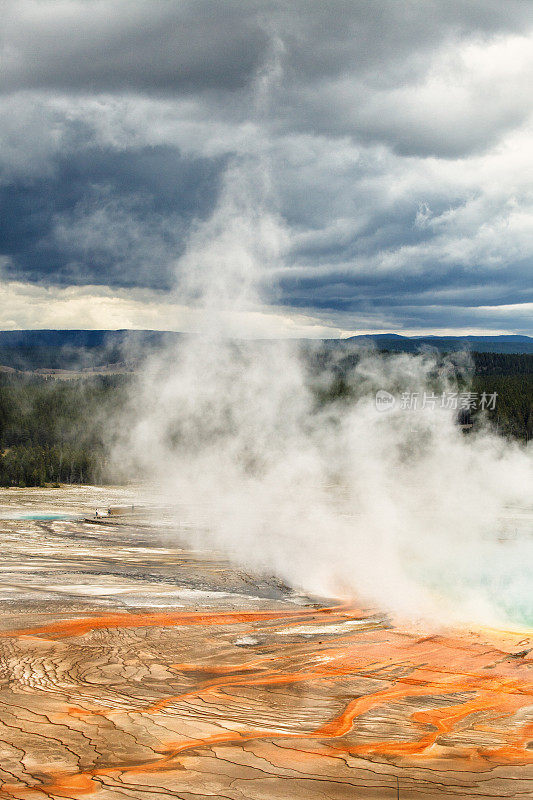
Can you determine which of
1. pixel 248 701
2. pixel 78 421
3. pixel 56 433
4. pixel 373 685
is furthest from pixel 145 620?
pixel 78 421

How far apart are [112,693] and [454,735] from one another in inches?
288

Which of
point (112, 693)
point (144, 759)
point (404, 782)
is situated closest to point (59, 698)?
point (112, 693)

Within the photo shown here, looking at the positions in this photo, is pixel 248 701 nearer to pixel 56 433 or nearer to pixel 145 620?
pixel 145 620

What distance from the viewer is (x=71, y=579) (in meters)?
27.9

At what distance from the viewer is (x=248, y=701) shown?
43.8 feet

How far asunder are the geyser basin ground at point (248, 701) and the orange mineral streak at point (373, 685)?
2.1 inches

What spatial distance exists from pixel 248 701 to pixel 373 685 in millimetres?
3184

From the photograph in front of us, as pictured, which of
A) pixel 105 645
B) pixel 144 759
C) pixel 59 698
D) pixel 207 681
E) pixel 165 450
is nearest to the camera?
pixel 144 759

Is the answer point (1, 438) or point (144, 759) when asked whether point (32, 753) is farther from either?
point (1, 438)

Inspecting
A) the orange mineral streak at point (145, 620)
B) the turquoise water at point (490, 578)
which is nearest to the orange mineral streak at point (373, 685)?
the orange mineral streak at point (145, 620)

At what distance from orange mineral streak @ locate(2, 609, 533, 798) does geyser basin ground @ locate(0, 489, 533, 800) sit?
53 millimetres

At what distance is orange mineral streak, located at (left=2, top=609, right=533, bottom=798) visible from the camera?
35.0 feet

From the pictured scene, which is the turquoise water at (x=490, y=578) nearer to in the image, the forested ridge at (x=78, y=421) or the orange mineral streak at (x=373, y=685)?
the orange mineral streak at (x=373, y=685)

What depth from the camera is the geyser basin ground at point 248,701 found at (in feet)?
31.6
